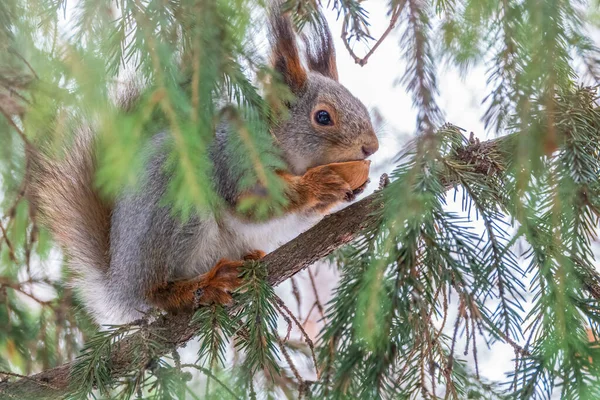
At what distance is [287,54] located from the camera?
2.01 m

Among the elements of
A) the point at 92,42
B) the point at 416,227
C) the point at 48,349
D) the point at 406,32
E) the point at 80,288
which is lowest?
the point at 48,349

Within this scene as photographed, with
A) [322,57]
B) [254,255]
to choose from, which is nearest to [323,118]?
[322,57]

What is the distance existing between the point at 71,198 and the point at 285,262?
784mm

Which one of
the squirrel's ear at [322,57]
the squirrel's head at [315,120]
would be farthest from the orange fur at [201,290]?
the squirrel's ear at [322,57]

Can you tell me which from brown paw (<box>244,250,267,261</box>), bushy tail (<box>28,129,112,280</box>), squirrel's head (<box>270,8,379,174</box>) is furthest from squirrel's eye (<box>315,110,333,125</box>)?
bushy tail (<box>28,129,112,280</box>)

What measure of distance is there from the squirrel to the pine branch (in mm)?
83

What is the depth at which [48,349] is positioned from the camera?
2.31 m

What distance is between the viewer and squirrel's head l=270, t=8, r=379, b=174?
1.93 metres

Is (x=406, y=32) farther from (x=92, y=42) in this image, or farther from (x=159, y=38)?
(x=92, y=42)

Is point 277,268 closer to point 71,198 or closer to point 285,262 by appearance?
point 285,262

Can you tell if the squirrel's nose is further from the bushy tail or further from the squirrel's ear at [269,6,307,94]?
the bushy tail

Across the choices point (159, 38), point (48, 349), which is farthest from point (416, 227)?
point (48, 349)

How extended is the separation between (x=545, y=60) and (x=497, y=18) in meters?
0.22

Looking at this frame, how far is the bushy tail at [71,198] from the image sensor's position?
2.01 metres
